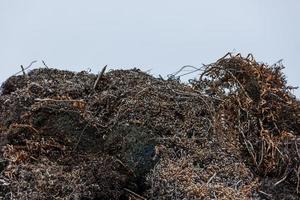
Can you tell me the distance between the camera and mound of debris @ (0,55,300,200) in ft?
20.5

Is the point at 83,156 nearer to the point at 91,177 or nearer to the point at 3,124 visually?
the point at 91,177

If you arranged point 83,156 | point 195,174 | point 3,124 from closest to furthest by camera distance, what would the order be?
point 195,174 → point 83,156 → point 3,124

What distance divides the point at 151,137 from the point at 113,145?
39cm

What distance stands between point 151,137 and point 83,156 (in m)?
0.68

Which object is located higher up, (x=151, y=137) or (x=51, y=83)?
(x=51, y=83)

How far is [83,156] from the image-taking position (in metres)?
6.70

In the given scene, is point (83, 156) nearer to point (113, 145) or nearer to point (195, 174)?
point (113, 145)

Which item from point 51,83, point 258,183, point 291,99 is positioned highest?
point 291,99

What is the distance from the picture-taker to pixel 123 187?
6.43 m

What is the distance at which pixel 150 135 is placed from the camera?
6.74 metres

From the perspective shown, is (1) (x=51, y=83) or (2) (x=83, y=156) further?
(1) (x=51, y=83)

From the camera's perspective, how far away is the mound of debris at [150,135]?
626 cm

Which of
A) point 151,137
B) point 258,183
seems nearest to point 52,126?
point 151,137

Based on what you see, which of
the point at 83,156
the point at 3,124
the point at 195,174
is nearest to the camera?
the point at 195,174
